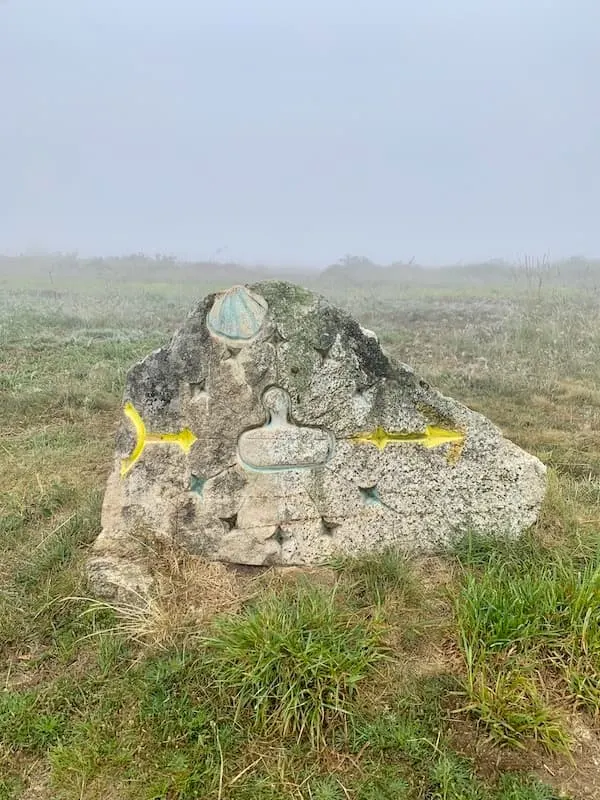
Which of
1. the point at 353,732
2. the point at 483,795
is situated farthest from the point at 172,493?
the point at 483,795

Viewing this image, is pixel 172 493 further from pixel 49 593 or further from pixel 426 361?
pixel 426 361

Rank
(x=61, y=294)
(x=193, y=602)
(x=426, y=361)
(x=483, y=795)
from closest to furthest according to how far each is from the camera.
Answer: (x=483, y=795) → (x=193, y=602) → (x=426, y=361) → (x=61, y=294)

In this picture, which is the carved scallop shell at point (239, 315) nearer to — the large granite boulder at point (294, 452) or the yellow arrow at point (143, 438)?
the large granite boulder at point (294, 452)

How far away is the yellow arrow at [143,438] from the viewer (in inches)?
135

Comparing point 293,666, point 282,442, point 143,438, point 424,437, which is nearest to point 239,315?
point 282,442

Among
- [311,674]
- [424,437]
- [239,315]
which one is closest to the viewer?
[311,674]

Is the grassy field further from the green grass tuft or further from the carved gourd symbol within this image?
the carved gourd symbol

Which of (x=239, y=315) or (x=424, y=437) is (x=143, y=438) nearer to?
(x=239, y=315)

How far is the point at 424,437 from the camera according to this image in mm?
3447

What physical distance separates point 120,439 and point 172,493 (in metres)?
0.41

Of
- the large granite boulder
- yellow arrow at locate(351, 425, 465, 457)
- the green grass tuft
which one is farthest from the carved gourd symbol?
the green grass tuft

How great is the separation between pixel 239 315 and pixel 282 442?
695 millimetres

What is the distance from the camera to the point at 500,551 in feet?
11.1

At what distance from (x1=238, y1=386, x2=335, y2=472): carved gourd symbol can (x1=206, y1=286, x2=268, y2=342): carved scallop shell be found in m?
0.33
